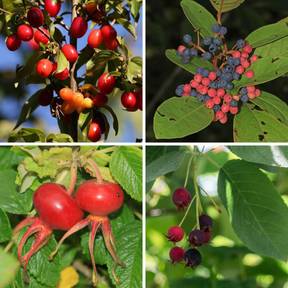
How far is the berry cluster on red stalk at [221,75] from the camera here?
1.18 meters

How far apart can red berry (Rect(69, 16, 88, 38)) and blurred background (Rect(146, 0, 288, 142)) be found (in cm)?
62

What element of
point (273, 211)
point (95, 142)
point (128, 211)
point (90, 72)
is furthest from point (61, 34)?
point (273, 211)

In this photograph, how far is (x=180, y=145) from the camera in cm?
127

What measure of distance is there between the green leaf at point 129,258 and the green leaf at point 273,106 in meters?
0.28

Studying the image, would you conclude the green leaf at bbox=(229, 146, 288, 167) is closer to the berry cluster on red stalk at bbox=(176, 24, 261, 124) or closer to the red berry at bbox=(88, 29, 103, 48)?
the berry cluster on red stalk at bbox=(176, 24, 261, 124)

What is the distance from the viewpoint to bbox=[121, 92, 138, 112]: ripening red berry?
1.27m

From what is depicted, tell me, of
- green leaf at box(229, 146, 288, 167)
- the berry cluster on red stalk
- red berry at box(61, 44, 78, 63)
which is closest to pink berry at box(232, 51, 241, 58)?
the berry cluster on red stalk

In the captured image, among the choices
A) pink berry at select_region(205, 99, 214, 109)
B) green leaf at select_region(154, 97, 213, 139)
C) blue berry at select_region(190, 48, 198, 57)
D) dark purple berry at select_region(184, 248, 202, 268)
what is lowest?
dark purple berry at select_region(184, 248, 202, 268)

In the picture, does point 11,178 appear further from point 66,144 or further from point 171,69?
point 171,69

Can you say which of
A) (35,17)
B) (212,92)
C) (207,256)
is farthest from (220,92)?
(207,256)

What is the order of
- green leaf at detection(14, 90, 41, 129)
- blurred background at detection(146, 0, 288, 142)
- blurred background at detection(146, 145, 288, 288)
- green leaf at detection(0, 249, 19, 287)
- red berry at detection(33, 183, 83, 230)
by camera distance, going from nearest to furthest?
1. green leaf at detection(0, 249, 19, 287)
2. red berry at detection(33, 183, 83, 230)
3. green leaf at detection(14, 90, 41, 129)
4. blurred background at detection(146, 145, 288, 288)
5. blurred background at detection(146, 0, 288, 142)

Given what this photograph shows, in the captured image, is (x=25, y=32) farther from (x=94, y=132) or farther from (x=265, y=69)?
(x=265, y=69)

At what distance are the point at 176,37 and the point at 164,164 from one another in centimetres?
98

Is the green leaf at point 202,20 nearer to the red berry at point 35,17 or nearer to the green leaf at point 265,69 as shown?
the green leaf at point 265,69
